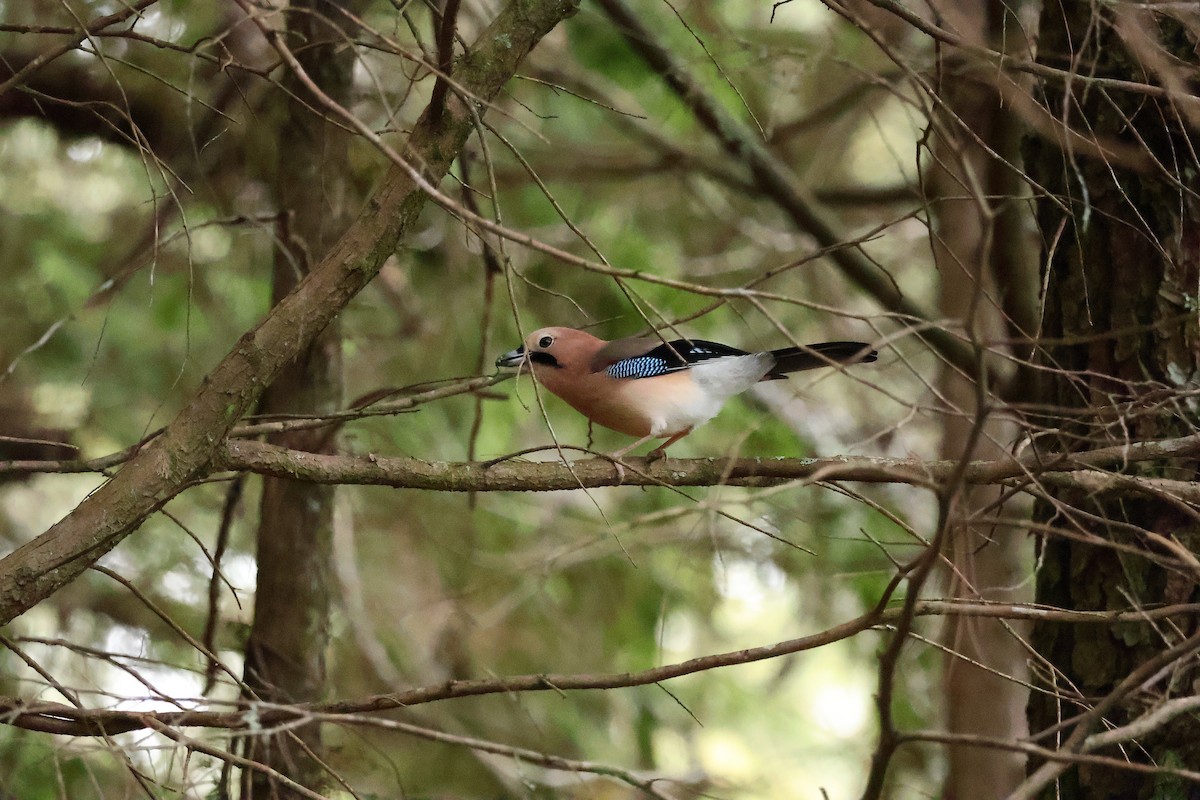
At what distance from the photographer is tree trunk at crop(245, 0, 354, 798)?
14.2 feet

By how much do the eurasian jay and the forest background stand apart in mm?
246

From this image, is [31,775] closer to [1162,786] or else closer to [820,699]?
[1162,786]

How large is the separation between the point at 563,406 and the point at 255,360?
4327 mm

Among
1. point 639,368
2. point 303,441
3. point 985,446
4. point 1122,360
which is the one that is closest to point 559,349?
point 639,368

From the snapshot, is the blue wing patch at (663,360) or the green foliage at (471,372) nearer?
the blue wing patch at (663,360)

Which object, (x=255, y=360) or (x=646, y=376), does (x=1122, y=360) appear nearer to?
(x=646, y=376)

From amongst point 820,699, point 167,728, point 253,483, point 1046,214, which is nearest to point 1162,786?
point 1046,214

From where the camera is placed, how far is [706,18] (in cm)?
575

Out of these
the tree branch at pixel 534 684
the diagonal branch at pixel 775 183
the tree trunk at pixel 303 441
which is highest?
the diagonal branch at pixel 775 183

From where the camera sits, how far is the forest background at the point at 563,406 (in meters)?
2.61

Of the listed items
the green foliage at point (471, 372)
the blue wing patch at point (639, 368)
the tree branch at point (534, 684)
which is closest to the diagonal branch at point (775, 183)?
the green foliage at point (471, 372)

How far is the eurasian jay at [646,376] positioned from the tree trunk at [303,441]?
0.82 metres

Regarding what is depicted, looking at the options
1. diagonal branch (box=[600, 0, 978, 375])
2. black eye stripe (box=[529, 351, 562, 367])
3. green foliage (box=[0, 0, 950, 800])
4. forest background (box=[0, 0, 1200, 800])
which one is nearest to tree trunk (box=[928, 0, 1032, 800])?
forest background (box=[0, 0, 1200, 800])

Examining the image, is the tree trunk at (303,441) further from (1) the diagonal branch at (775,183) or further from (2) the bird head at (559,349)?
(1) the diagonal branch at (775,183)
